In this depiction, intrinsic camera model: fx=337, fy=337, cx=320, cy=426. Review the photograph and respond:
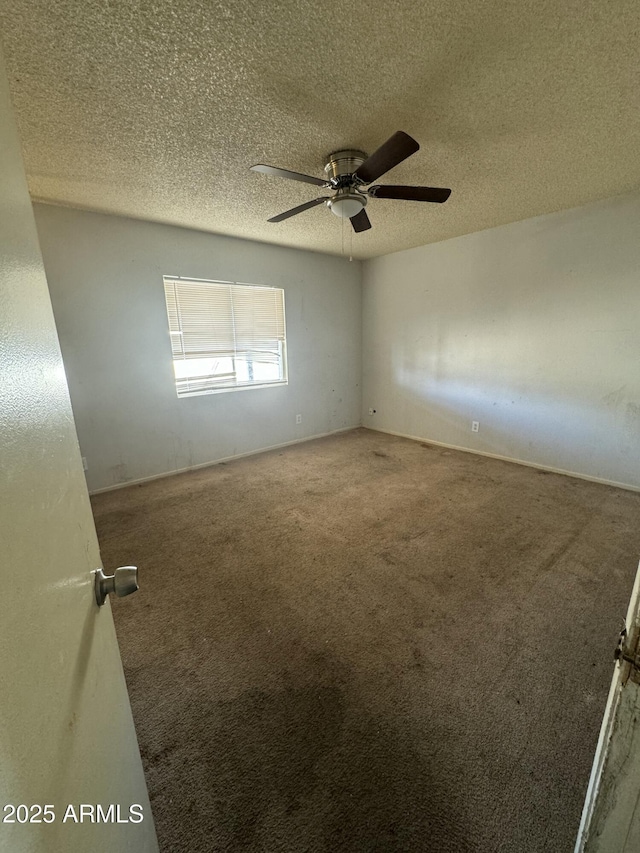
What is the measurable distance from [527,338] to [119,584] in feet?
13.1

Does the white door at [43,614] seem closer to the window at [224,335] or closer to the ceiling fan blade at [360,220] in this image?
the ceiling fan blade at [360,220]

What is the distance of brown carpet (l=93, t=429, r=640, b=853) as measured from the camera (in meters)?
1.02

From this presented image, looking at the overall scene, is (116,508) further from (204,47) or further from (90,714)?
(204,47)

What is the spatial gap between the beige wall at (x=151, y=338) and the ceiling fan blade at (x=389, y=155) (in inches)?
88.0

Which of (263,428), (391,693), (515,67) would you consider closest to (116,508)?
(263,428)

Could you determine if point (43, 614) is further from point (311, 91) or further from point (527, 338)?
point (527, 338)

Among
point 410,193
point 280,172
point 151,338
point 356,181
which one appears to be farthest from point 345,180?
point 151,338

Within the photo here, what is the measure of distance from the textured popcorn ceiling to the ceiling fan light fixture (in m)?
0.26

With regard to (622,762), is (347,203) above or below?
above

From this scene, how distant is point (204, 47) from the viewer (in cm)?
131

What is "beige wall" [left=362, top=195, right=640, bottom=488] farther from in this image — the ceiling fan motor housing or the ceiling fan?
the ceiling fan motor housing

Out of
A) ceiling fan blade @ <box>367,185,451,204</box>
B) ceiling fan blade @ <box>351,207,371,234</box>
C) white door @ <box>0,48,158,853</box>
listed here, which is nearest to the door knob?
white door @ <box>0,48,158,853</box>

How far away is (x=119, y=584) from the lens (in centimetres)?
69

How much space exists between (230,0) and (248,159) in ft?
3.24
